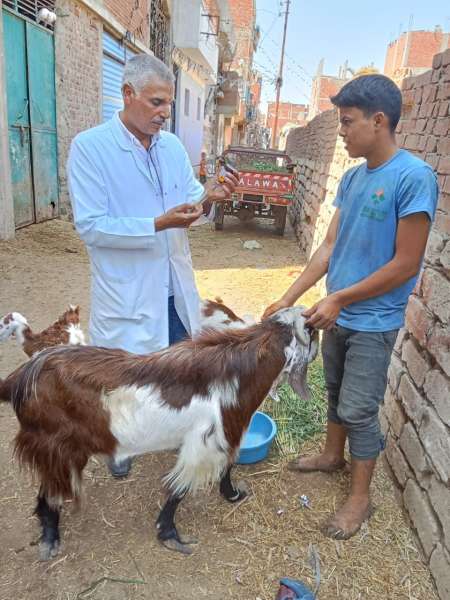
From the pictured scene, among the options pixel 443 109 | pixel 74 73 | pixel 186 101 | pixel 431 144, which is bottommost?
pixel 431 144

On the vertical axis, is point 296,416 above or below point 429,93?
below

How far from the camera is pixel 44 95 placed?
845 cm

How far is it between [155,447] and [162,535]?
64 centimetres

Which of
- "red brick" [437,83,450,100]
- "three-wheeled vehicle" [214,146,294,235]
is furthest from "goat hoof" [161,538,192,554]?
"three-wheeled vehicle" [214,146,294,235]

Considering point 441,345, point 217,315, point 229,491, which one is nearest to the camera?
point 441,345

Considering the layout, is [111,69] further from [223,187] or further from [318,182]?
[223,187]

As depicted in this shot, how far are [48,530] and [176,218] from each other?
174 centimetres

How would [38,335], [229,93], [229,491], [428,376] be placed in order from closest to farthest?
[428,376] → [229,491] → [38,335] → [229,93]

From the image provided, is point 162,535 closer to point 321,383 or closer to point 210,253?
point 321,383

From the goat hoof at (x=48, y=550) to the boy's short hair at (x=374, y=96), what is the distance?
2625 mm

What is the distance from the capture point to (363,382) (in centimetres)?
238

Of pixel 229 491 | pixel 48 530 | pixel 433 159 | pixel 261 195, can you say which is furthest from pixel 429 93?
pixel 261 195

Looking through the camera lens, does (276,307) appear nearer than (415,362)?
Yes

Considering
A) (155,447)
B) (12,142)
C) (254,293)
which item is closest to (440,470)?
(155,447)
